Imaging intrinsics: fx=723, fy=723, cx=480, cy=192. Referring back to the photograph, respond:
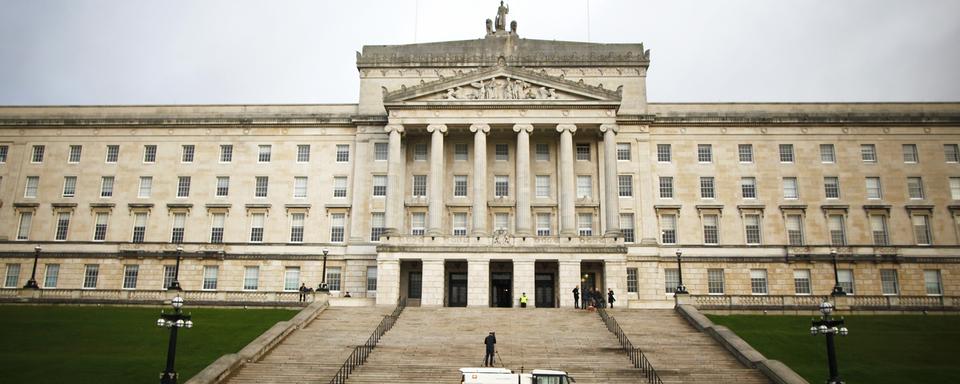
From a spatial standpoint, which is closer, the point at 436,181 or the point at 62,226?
the point at 436,181

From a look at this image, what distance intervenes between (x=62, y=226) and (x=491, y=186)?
35.4 meters

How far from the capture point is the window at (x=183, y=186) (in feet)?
194

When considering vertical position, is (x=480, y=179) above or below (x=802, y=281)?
above

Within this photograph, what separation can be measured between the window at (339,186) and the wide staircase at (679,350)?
25.2 m

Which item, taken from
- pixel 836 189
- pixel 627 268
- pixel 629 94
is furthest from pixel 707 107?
pixel 627 268

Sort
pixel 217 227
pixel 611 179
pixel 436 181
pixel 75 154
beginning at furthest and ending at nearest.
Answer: pixel 75 154, pixel 217 227, pixel 436 181, pixel 611 179

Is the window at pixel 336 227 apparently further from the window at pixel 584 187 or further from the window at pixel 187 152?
the window at pixel 584 187

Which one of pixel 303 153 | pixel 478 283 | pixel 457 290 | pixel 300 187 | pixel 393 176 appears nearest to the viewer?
pixel 478 283

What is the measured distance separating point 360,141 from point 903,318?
39966mm

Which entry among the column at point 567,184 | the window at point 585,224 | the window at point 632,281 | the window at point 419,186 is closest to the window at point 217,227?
the window at point 419,186

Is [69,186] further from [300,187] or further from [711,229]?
[711,229]

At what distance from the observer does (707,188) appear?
57.7 metres

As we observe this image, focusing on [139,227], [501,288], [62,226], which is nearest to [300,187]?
[139,227]

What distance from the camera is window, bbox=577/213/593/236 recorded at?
182 ft
